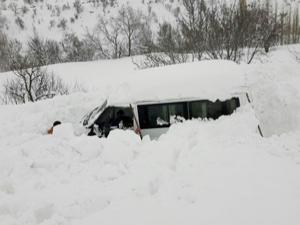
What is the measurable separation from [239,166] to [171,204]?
1.60 m

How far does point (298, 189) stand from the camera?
14.6 feet

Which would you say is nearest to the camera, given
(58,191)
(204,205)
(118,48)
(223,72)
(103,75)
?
(204,205)

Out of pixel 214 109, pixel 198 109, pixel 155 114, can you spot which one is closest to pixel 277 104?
pixel 214 109

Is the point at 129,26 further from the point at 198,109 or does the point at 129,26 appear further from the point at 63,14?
the point at 198,109

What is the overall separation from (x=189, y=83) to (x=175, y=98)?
52 cm

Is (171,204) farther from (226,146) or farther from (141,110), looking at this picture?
(141,110)

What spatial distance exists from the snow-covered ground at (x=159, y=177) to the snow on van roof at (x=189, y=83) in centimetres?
26

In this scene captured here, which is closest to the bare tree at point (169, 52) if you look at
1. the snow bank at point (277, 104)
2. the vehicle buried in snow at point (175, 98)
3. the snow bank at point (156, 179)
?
the snow bank at point (277, 104)

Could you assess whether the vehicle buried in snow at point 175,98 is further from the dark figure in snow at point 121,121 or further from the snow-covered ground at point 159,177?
the snow-covered ground at point 159,177

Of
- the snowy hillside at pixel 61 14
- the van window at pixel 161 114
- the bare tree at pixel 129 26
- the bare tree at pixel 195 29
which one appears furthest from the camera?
the snowy hillside at pixel 61 14

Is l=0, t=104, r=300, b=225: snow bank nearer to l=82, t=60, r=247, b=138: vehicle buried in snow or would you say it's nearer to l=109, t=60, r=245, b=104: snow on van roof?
l=82, t=60, r=247, b=138: vehicle buried in snow

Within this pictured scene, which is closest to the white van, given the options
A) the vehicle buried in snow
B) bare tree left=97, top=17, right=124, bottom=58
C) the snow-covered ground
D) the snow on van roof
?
the vehicle buried in snow

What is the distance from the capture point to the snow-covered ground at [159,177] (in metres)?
4.11

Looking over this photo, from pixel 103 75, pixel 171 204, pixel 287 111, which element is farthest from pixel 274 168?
pixel 103 75
